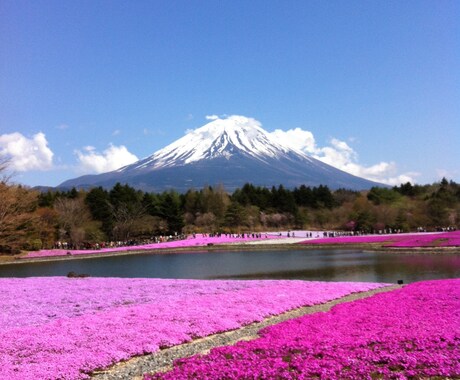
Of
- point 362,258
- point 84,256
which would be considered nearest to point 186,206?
point 84,256

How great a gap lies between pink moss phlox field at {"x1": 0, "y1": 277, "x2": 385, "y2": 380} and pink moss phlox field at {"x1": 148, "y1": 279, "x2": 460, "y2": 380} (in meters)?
Result: 2.04

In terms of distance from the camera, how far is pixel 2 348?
34.4 feet

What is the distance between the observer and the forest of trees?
2527 inches

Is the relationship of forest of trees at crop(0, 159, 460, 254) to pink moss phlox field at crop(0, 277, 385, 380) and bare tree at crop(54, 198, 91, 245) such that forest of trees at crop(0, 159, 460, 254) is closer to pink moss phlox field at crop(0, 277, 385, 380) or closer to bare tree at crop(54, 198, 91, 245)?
bare tree at crop(54, 198, 91, 245)

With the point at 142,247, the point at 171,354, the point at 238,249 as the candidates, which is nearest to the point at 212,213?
the point at 142,247

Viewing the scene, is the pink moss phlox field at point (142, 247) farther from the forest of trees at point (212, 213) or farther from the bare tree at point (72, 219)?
the bare tree at point (72, 219)

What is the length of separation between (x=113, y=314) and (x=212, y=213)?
7378cm

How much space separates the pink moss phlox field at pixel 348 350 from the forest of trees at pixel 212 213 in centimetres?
4269

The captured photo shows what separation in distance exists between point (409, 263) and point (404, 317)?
21643mm

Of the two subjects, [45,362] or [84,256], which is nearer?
[45,362]

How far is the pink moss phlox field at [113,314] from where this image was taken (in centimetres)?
983

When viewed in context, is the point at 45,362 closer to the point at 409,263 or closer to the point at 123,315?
the point at 123,315

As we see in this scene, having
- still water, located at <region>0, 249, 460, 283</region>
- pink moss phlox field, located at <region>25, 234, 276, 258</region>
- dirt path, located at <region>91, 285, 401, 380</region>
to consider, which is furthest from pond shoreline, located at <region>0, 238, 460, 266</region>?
dirt path, located at <region>91, 285, 401, 380</region>

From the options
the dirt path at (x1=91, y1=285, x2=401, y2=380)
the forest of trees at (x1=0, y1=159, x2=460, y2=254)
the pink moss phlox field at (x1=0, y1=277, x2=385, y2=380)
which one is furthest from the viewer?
the forest of trees at (x1=0, y1=159, x2=460, y2=254)
